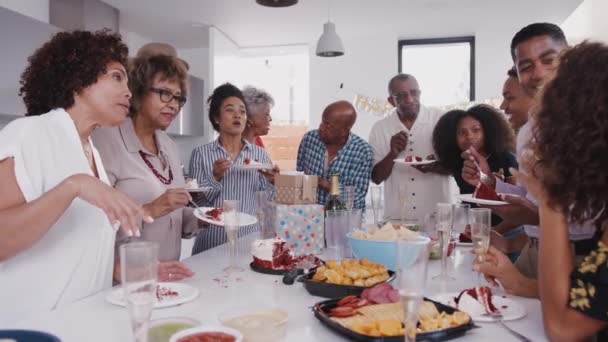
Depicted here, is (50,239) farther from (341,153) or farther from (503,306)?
(341,153)

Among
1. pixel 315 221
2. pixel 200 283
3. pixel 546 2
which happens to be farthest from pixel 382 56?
pixel 200 283

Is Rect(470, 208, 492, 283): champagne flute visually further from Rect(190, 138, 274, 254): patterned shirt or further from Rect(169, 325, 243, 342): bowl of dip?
Rect(190, 138, 274, 254): patterned shirt

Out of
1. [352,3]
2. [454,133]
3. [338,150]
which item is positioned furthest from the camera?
[352,3]

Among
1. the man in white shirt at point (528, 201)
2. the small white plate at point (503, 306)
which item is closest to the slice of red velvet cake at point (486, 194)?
the man in white shirt at point (528, 201)

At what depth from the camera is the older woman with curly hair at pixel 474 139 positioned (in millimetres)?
2787

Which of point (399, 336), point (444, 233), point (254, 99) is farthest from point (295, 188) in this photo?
point (254, 99)

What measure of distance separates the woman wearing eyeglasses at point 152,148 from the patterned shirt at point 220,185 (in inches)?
11.1

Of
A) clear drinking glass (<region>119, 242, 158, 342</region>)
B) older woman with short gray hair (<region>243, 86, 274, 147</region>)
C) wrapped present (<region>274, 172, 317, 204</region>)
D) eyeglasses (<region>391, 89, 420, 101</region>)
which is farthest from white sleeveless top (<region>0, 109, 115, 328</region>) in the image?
eyeglasses (<region>391, 89, 420, 101</region>)

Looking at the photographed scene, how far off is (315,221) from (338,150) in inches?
39.1

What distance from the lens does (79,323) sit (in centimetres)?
112

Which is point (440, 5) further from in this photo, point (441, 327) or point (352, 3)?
point (441, 327)

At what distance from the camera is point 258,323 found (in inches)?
38.4

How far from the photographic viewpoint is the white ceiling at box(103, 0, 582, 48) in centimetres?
482

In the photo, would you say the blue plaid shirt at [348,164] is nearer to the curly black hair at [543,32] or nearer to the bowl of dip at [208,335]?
the curly black hair at [543,32]
